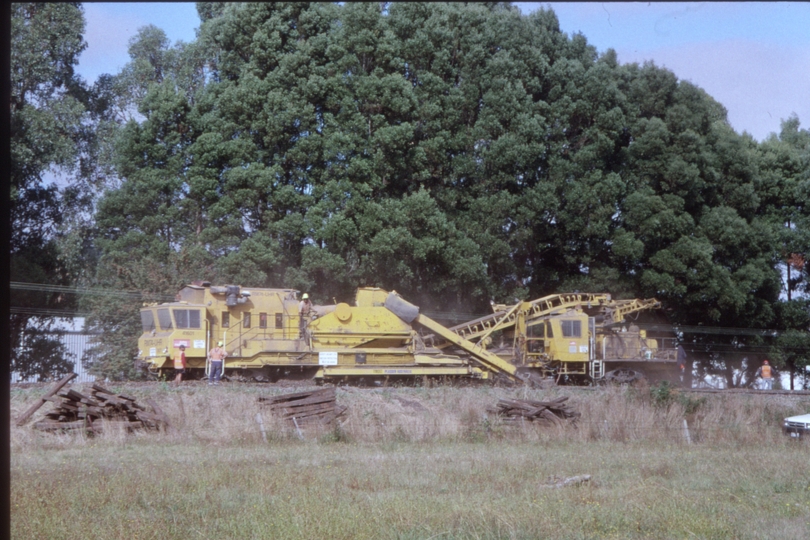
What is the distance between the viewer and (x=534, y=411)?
1966cm

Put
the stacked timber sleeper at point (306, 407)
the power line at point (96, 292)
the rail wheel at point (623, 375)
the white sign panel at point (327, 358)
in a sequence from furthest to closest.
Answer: the rail wheel at point (623, 375) → the power line at point (96, 292) → the white sign panel at point (327, 358) → the stacked timber sleeper at point (306, 407)

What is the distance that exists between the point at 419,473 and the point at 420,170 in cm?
2091

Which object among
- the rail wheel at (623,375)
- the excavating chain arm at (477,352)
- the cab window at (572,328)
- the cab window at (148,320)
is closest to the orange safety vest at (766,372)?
the rail wheel at (623,375)

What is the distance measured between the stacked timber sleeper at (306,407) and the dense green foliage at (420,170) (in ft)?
38.3

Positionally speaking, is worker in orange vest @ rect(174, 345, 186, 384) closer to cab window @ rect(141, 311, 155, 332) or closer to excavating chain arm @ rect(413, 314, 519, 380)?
cab window @ rect(141, 311, 155, 332)

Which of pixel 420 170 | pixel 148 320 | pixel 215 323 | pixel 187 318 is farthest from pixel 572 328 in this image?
pixel 148 320

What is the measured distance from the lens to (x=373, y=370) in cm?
2750

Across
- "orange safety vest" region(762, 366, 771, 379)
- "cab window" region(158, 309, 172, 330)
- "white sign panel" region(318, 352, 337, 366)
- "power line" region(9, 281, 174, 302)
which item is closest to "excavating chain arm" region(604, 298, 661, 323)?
"orange safety vest" region(762, 366, 771, 379)

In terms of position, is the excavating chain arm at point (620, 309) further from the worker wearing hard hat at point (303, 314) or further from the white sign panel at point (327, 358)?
the worker wearing hard hat at point (303, 314)

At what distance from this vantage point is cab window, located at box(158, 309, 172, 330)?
84.9 feet

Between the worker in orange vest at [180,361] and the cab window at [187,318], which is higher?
the cab window at [187,318]

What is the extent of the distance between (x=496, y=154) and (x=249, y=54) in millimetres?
10744

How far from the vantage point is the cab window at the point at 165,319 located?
25891 mm

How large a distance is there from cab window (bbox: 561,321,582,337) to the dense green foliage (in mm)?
4148
